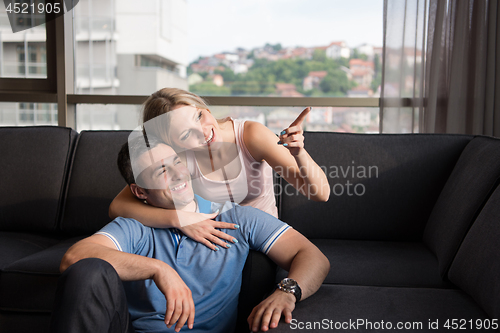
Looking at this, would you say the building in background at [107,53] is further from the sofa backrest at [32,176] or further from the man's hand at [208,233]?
the man's hand at [208,233]

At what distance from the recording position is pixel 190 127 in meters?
1.26

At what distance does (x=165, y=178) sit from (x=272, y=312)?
20.8 inches

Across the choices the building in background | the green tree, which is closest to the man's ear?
the building in background

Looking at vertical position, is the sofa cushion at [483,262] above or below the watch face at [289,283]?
above

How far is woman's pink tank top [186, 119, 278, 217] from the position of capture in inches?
54.9

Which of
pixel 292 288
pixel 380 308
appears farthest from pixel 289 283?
pixel 380 308

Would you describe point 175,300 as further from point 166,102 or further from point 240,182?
point 166,102

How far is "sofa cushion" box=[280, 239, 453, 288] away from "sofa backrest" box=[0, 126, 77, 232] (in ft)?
4.32

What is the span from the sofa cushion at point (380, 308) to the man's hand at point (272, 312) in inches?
0.9

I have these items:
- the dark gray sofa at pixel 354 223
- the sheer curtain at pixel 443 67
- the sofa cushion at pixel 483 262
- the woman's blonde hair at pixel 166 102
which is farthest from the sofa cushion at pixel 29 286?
the sheer curtain at pixel 443 67

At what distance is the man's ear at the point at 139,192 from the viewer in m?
1.25

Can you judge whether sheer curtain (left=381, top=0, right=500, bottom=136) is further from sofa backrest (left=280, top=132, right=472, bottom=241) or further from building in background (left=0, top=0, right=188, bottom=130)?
building in background (left=0, top=0, right=188, bottom=130)

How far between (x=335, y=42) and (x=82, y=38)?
1.96 meters

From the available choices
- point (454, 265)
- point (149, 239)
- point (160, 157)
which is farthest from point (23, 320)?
point (454, 265)
